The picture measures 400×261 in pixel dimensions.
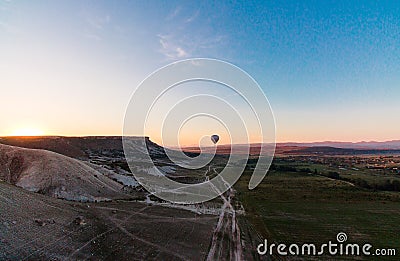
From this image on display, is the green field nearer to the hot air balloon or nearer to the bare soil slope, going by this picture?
the bare soil slope

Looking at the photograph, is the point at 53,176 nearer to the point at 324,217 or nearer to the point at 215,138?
the point at 324,217

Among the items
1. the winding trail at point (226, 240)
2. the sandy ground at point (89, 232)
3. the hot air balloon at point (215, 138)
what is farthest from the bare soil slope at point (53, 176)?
the hot air balloon at point (215, 138)

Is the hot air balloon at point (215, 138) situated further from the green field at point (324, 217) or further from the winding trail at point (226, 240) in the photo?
the winding trail at point (226, 240)

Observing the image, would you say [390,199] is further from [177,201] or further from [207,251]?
[207,251]

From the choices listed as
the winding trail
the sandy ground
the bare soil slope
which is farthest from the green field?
the bare soil slope

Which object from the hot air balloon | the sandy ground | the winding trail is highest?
the hot air balloon

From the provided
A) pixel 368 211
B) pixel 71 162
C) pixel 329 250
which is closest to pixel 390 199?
pixel 368 211

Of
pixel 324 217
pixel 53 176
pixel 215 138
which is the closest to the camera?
pixel 324 217

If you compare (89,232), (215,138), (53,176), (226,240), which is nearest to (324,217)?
(226,240)
